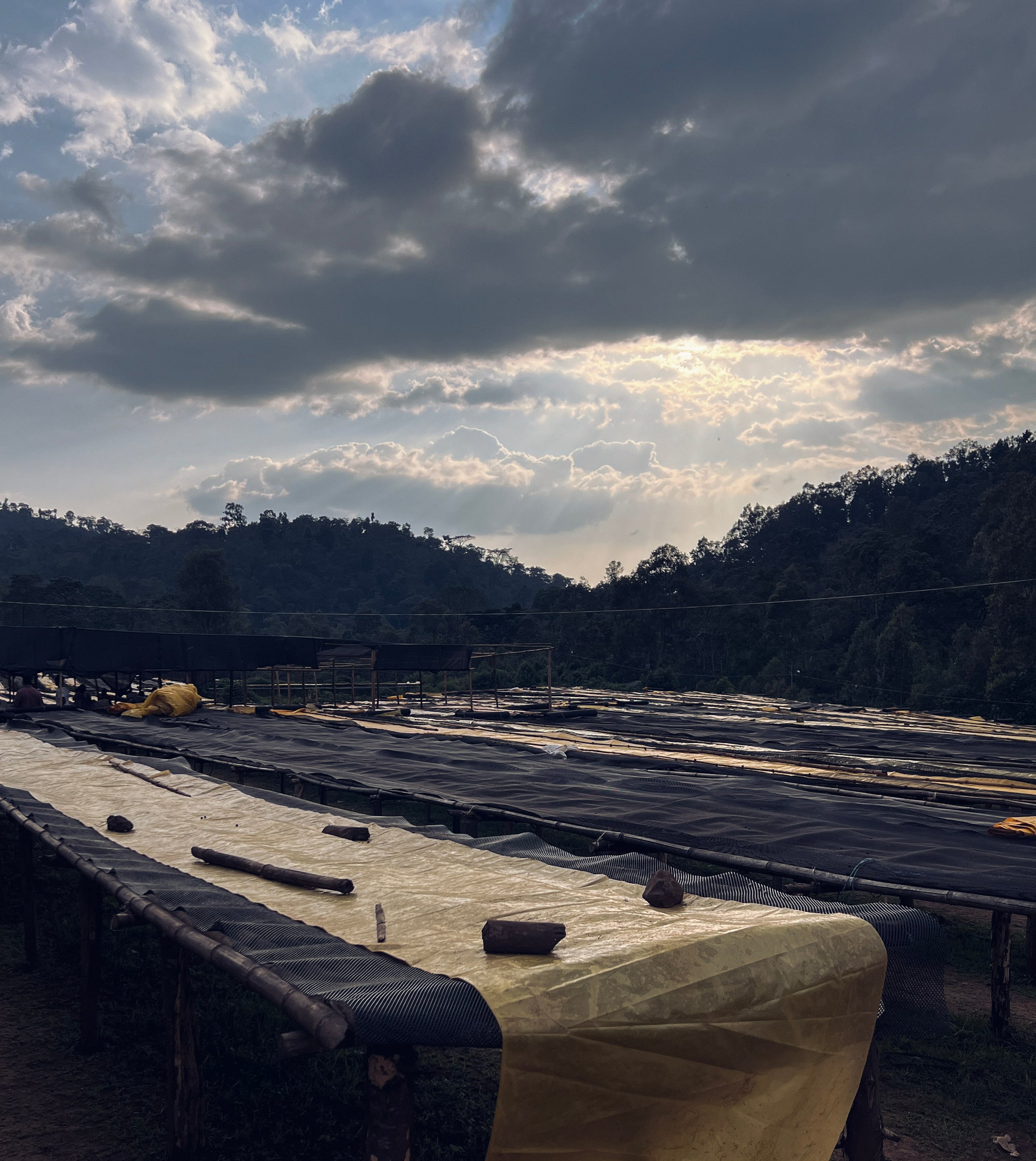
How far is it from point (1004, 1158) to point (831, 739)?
13132mm

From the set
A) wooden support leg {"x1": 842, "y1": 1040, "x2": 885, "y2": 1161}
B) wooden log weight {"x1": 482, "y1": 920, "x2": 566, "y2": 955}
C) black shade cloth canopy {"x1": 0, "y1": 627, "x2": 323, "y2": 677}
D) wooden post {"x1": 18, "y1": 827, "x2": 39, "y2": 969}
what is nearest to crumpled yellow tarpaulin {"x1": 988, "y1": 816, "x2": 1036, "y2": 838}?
Result: wooden support leg {"x1": 842, "y1": 1040, "x2": 885, "y2": 1161}

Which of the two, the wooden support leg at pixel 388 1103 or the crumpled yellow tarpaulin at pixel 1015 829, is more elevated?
the crumpled yellow tarpaulin at pixel 1015 829

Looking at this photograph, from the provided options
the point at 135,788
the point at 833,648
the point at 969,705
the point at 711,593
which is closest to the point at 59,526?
the point at 711,593

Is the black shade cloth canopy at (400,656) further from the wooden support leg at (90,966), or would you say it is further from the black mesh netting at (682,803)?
the wooden support leg at (90,966)

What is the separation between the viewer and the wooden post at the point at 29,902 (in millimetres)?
6902

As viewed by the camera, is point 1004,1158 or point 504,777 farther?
point 504,777

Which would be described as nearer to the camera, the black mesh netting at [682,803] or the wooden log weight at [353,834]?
the wooden log weight at [353,834]

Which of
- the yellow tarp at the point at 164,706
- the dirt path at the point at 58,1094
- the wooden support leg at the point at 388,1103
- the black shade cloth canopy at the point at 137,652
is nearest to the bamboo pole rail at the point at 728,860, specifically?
the dirt path at the point at 58,1094

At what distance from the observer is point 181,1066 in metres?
4.32

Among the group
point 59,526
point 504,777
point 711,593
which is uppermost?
point 59,526

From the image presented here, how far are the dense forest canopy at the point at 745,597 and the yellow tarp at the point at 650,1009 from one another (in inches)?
1021

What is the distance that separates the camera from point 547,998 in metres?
2.89

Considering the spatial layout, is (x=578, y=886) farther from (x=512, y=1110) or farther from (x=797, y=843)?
(x=797, y=843)

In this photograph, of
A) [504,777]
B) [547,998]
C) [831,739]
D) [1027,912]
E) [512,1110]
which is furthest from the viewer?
[831,739]
